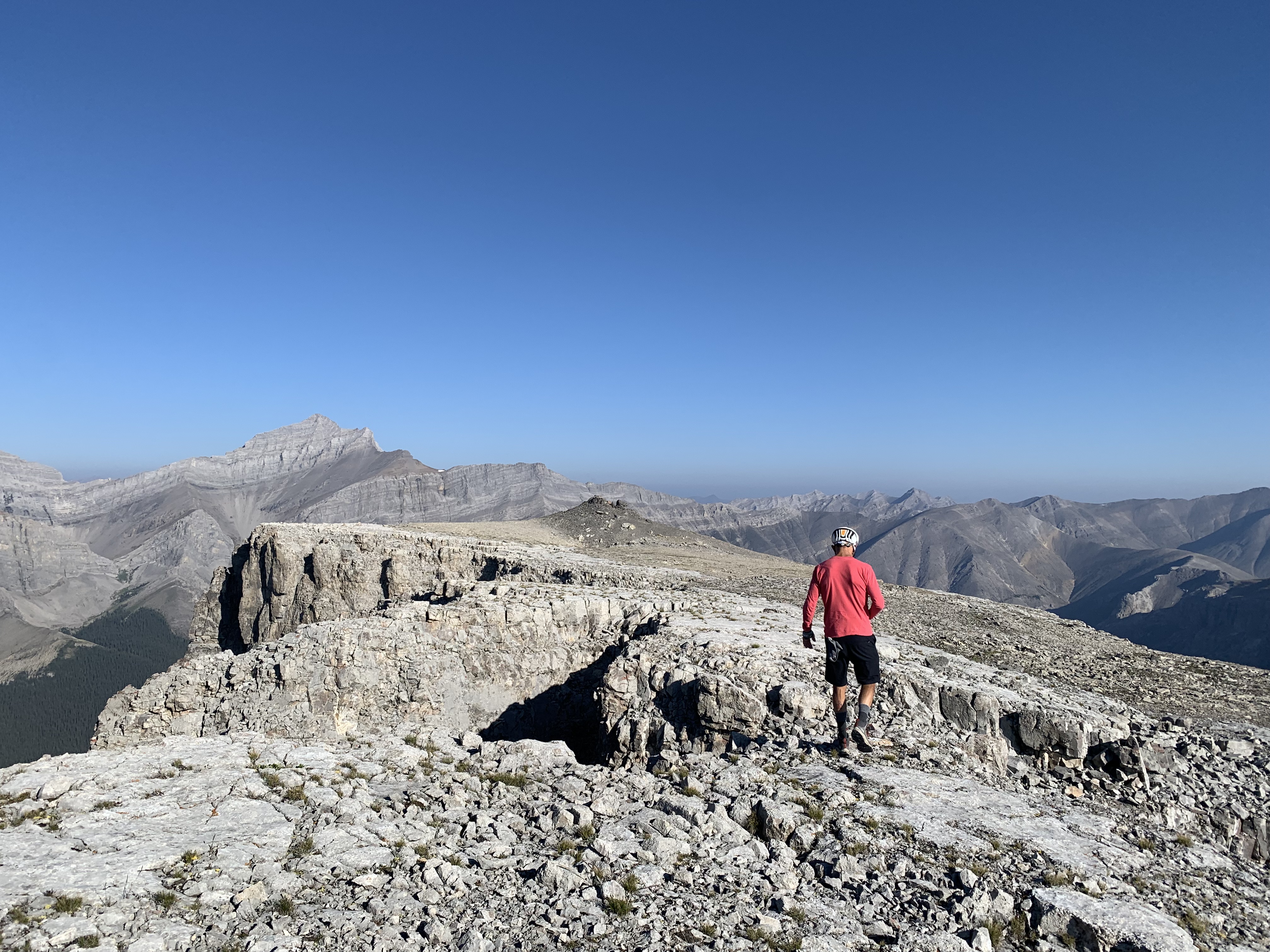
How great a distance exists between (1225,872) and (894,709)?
5.66 m

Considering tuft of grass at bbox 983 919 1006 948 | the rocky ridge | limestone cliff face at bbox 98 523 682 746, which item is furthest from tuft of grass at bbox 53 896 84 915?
tuft of grass at bbox 983 919 1006 948

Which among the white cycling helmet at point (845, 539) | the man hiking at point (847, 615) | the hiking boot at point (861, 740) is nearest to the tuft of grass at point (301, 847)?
the man hiking at point (847, 615)

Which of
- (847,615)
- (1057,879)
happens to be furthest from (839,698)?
(1057,879)

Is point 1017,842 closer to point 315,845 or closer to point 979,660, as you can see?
point 315,845

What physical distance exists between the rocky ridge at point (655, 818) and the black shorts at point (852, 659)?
5.18 feet

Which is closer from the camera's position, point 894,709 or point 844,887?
point 844,887

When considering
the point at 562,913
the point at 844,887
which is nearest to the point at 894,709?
the point at 844,887

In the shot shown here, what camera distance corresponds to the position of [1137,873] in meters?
8.38

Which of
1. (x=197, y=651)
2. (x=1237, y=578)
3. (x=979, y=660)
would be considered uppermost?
(x=979, y=660)

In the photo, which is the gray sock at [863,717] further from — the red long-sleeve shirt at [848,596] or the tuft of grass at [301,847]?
the tuft of grass at [301,847]

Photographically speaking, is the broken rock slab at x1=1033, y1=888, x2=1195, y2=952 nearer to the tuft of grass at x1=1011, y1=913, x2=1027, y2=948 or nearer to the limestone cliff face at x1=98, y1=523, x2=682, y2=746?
the tuft of grass at x1=1011, y1=913, x2=1027, y2=948

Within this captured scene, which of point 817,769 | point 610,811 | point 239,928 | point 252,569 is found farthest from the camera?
point 252,569

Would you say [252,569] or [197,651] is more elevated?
[252,569]

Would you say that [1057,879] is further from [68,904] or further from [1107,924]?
[68,904]
